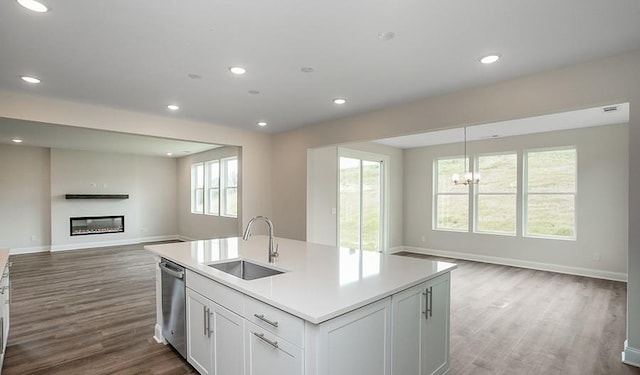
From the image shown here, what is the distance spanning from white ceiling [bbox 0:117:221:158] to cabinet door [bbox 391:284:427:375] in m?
4.54

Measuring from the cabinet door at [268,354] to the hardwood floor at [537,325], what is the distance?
1.68m

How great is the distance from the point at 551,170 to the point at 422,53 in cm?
491

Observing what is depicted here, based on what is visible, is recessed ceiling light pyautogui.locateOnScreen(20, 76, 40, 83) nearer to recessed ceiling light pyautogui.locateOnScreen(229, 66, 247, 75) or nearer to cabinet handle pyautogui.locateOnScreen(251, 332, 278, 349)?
recessed ceiling light pyautogui.locateOnScreen(229, 66, 247, 75)

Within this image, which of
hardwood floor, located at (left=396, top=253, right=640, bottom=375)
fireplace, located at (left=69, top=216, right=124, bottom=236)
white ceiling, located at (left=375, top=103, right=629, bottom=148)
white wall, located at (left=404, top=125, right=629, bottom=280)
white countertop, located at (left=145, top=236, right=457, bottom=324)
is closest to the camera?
white countertop, located at (left=145, top=236, right=457, bottom=324)

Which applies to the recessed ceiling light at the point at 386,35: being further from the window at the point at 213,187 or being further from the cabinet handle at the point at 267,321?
the window at the point at 213,187

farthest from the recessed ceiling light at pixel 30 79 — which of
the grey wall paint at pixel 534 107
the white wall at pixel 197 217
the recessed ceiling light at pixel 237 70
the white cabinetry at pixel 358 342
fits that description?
the white wall at pixel 197 217

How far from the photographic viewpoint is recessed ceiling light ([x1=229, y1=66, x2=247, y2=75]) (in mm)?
2957

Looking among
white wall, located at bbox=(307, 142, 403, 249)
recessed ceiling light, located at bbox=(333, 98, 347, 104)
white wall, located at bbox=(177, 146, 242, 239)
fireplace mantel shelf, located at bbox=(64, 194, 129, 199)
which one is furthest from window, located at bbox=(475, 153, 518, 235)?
fireplace mantel shelf, located at bbox=(64, 194, 129, 199)

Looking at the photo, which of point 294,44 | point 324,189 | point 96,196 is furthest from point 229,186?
point 294,44

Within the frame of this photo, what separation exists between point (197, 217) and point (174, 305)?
6.68 metres

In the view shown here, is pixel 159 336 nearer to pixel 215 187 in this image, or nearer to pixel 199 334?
pixel 199 334

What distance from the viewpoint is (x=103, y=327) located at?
3.41m

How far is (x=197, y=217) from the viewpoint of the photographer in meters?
9.09

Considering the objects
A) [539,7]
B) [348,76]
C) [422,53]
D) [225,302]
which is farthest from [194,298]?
[539,7]
